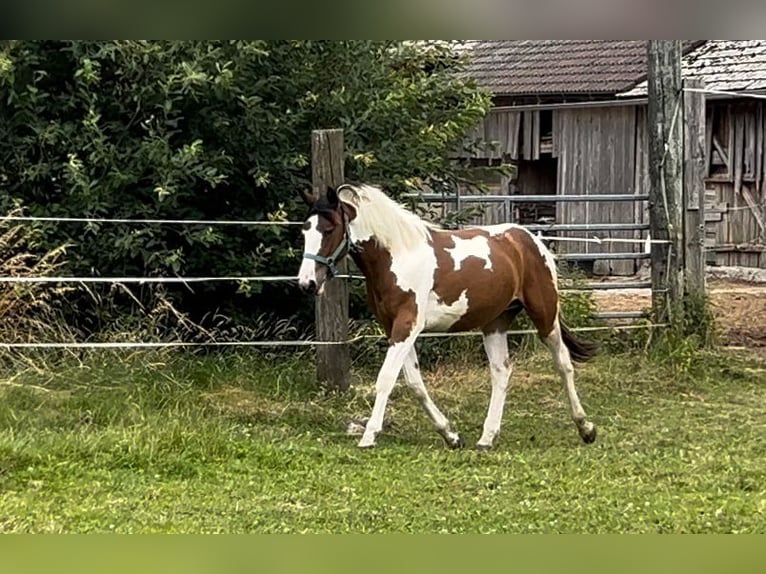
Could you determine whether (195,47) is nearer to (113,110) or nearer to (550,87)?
(113,110)

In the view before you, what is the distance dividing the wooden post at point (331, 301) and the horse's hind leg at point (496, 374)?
111 cm

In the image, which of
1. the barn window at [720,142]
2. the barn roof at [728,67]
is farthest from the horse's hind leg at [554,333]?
the barn window at [720,142]

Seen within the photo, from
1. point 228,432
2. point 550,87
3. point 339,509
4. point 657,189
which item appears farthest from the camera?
point 550,87

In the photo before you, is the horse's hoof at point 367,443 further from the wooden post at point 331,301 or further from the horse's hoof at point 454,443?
the wooden post at point 331,301

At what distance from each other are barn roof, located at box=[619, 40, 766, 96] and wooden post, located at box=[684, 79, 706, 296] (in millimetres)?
4153

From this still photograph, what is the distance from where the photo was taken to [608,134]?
46.0 ft

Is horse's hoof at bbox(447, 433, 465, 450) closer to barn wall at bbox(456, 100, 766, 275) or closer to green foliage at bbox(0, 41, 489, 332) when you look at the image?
green foliage at bbox(0, 41, 489, 332)

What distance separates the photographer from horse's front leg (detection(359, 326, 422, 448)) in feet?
17.2

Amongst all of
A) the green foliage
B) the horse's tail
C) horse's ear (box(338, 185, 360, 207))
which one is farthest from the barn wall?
horse's ear (box(338, 185, 360, 207))

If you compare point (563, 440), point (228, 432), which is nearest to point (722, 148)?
point (563, 440)

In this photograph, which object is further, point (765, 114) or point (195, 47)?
point (765, 114)

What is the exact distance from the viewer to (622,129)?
13.9m

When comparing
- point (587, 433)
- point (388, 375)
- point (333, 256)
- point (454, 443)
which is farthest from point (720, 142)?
point (333, 256)

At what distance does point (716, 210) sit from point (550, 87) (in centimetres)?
299
